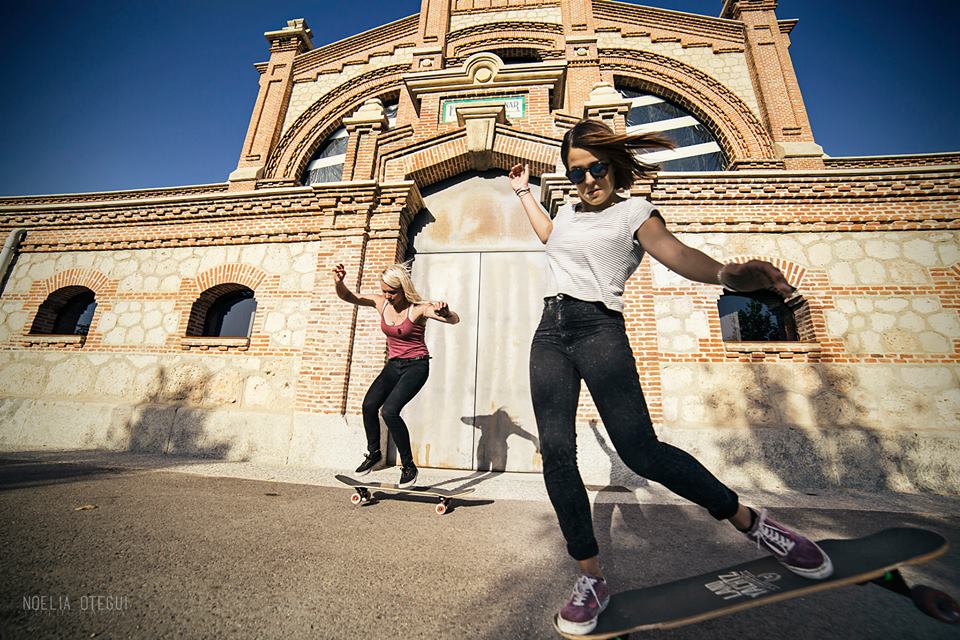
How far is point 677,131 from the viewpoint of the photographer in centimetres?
1084

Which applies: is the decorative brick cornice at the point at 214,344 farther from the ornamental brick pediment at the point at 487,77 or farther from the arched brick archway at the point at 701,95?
the arched brick archway at the point at 701,95

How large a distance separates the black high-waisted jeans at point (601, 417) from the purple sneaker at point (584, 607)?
3.7 inches

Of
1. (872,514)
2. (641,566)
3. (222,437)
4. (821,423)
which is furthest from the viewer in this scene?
(222,437)

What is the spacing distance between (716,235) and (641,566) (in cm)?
526

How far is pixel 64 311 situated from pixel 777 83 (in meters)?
17.9

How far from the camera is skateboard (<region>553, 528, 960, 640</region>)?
51.0 inches

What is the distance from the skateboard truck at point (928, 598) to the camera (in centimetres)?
137

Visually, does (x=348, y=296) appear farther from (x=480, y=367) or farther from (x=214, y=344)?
(x=214, y=344)

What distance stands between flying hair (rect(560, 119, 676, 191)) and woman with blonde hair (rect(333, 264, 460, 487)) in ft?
6.76

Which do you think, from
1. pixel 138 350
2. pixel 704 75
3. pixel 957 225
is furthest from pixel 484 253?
pixel 704 75

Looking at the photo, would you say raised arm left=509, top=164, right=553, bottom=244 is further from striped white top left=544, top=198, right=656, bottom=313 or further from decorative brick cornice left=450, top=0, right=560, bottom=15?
decorative brick cornice left=450, top=0, right=560, bottom=15

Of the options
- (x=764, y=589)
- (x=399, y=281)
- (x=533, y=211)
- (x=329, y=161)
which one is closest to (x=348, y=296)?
(x=399, y=281)

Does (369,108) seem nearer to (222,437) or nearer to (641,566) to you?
(222,437)

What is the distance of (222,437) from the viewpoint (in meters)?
5.20
